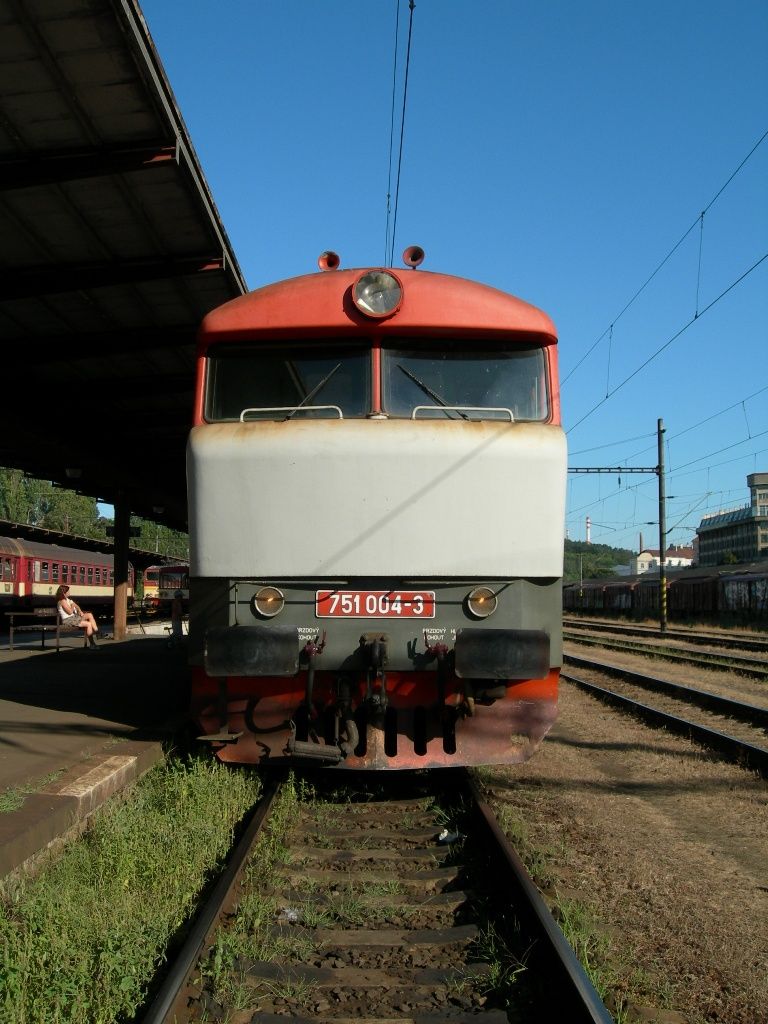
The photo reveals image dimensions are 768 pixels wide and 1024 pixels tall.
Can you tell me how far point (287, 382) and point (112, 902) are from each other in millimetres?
3232

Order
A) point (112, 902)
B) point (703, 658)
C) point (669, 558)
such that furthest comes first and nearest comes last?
point (669, 558) → point (703, 658) → point (112, 902)

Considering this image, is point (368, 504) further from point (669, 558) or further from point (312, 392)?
point (669, 558)

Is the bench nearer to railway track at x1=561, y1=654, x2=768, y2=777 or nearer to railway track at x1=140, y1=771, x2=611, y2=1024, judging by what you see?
railway track at x1=561, y1=654, x2=768, y2=777

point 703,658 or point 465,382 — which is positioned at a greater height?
point 465,382

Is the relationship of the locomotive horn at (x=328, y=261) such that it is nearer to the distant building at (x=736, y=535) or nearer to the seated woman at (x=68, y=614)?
the seated woman at (x=68, y=614)

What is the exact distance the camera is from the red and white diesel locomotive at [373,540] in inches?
214

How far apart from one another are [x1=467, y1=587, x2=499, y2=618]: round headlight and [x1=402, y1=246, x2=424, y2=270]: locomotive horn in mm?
2396

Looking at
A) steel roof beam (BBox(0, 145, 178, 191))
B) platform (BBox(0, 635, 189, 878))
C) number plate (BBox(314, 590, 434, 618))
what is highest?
steel roof beam (BBox(0, 145, 178, 191))

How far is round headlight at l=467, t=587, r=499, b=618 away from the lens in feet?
18.0

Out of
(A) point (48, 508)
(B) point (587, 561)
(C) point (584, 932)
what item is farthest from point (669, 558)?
(C) point (584, 932)

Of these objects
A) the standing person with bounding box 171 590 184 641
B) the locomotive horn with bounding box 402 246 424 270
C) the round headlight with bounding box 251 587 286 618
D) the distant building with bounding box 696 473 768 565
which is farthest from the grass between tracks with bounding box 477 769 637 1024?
the distant building with bounding box 696 473 768 565

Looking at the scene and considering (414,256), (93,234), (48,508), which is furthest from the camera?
(48,508)

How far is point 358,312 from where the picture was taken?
571 cm

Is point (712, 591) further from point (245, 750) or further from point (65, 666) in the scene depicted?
point (245, 750)
